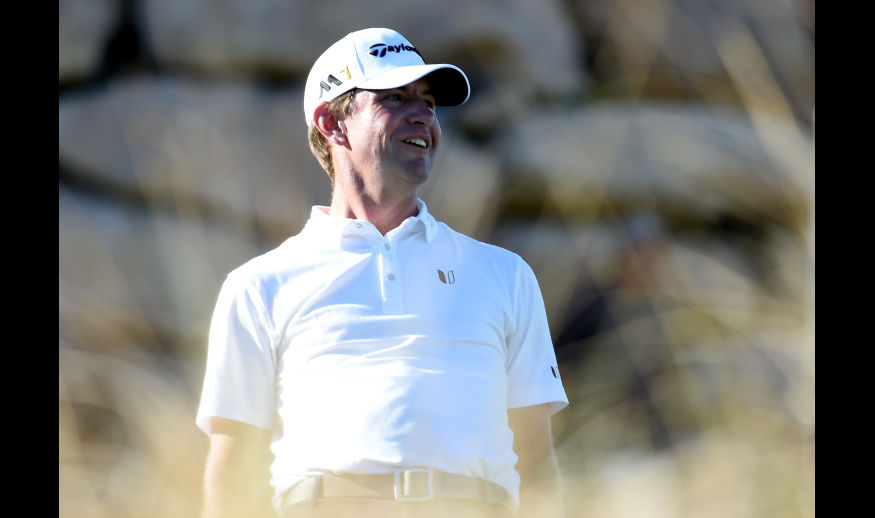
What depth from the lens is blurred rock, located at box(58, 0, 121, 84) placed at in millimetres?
2473

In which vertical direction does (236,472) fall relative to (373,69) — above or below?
below

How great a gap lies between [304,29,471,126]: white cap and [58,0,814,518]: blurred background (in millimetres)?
677

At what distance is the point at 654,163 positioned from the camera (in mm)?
2535

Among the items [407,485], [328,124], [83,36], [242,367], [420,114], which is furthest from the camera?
[83,36]

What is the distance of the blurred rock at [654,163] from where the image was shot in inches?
98.2

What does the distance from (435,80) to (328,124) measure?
0.19 metres

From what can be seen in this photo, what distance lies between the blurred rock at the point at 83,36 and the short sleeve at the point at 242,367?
3.80 feet

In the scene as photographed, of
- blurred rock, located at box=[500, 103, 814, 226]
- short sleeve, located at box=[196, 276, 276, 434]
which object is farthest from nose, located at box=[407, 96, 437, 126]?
blurred rock, located at box=[500, 103, 814, 226]

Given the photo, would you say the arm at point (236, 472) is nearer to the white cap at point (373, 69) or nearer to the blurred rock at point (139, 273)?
the white cap at point (373, 69)

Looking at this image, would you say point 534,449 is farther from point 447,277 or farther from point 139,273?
point 139,273

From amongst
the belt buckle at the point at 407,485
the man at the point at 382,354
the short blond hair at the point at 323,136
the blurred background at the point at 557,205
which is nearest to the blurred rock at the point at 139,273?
the blurred background at the point at 557,205

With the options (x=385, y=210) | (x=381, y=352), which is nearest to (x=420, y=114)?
(x=385, y=210)

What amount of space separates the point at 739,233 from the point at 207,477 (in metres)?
1.46
